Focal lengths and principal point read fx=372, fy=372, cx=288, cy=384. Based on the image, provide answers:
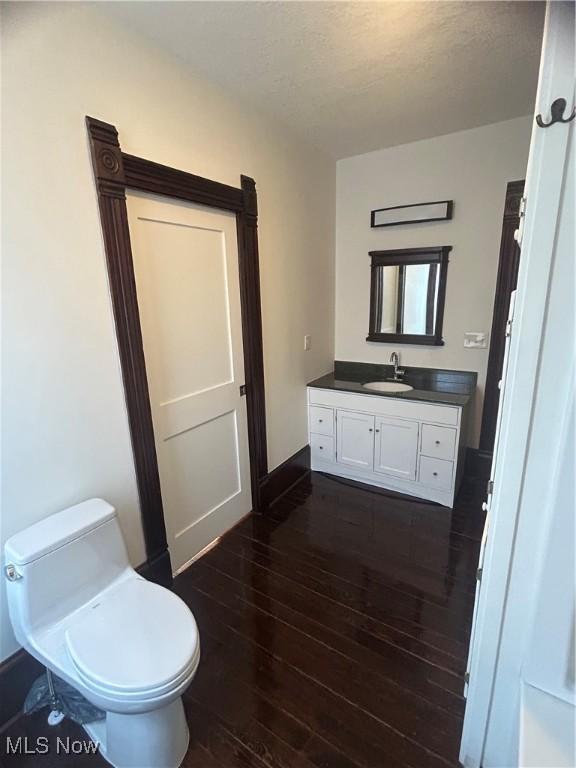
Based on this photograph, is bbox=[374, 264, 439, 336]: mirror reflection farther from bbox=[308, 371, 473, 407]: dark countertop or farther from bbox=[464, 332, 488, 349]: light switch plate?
bbox=[308, 371, 473, 407]: dark countertop

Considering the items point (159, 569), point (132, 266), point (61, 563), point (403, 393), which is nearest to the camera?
point (61, 563)

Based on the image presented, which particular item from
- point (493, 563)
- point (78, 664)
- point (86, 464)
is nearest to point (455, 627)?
point (493, 563)

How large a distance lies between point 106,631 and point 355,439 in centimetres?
203

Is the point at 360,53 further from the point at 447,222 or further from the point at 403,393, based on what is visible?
the point at 403,393

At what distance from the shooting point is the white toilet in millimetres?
1109

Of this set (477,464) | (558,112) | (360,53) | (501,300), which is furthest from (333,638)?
(360,53)

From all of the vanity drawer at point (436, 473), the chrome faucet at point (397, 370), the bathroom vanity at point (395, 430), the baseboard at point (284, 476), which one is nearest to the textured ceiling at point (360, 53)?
the chrome faucet at point (397, 370)

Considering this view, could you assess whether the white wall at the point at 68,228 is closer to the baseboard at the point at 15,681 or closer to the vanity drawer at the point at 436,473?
the baseboard at the point at 15,681

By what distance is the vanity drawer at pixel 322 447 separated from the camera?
3033mm

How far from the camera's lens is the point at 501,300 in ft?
8.52

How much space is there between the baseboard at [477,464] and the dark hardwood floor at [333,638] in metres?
0.35

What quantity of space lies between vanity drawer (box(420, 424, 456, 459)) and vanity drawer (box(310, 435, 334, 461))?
0.73 meters

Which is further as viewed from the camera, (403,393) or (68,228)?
(403,393)

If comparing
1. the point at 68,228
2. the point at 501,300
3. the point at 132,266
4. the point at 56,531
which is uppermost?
the point at 68,228
